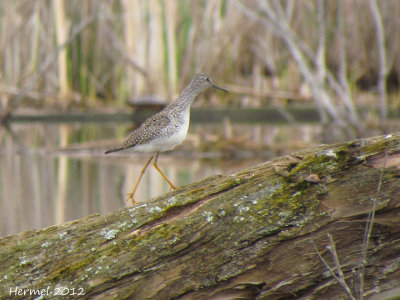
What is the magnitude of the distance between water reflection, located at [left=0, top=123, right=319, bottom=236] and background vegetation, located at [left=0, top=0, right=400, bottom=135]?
58.4 inches

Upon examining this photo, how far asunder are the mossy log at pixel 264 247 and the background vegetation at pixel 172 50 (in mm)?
8480

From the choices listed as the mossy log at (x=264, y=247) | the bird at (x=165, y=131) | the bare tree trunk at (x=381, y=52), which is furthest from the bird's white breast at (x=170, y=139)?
the bare tree trunk at (x=381, y=52)

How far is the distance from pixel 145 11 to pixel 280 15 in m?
4.37

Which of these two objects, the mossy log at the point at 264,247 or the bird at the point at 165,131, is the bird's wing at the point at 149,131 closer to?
the bird at the point at 165,131

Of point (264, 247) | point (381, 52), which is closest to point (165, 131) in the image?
point (264, 247)

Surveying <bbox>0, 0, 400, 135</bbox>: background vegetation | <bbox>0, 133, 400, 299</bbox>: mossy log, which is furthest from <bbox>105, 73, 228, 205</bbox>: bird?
<bbox>0, 0, 400, 135</bbox>: background vegetation

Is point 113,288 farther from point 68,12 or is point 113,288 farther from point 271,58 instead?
point 68,12

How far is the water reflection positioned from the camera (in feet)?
18.0

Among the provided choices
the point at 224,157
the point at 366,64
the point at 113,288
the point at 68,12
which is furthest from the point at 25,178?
the point at 366,64

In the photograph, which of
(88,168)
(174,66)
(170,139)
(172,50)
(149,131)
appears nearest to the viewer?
(170,139)

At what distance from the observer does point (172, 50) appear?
12109mm

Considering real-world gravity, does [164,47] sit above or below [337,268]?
above

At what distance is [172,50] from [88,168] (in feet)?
16.2

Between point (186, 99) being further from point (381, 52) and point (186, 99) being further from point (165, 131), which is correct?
point (381, 52)
